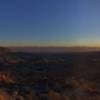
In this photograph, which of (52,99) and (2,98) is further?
(52,99)

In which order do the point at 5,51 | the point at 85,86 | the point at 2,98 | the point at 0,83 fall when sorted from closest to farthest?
the point at 2,98 → the point at 85,86 → the point at 0,83 → the point at 5,51

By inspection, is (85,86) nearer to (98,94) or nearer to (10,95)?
(98,94)

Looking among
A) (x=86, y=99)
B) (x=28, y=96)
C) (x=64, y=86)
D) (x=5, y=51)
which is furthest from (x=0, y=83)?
(x=5, y=51)

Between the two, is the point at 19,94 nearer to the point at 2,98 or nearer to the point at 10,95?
the point at 10,95

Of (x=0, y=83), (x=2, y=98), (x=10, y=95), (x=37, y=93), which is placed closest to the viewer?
(x=2, y=98)

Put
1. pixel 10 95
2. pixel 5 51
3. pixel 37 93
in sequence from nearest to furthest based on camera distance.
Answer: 1. pixel 10 95
2. pixel 37 93
3. pixel 5 51

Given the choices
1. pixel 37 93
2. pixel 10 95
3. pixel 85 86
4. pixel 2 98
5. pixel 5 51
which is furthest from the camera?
pixel 5 51

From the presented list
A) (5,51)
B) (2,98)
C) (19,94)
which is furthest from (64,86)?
(5,51)

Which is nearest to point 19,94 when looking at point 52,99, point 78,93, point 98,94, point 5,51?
point 52,99
